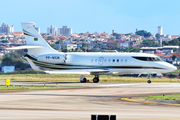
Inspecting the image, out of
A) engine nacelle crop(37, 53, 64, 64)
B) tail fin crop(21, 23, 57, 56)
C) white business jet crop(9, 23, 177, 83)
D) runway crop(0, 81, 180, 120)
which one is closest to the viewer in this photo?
runway crop(0, 81, 180, 120)

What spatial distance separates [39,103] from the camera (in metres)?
25.1

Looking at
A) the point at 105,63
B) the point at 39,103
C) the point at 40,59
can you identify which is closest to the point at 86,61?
the point at 105,63

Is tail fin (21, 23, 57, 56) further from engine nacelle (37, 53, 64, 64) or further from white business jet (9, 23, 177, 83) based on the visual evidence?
engine nacelle (37, 53, 64, 64)

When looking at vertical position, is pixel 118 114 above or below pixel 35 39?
below

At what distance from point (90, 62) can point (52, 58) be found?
4.98 meters

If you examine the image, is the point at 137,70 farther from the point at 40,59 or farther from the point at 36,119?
the point at 36,119

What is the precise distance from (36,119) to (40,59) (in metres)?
35.4

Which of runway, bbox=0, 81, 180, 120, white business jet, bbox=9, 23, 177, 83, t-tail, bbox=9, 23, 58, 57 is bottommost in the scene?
runway, bbox=0, 81, 180, 120

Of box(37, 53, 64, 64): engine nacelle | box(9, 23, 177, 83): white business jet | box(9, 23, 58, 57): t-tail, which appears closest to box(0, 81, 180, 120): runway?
box(9, 23, 177, 83): white business jet

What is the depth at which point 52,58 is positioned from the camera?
174 feet

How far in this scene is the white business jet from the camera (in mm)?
50656

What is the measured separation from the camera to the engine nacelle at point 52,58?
52906 millimetres

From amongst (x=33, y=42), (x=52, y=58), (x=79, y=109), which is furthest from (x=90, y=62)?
(x=79, y=109)

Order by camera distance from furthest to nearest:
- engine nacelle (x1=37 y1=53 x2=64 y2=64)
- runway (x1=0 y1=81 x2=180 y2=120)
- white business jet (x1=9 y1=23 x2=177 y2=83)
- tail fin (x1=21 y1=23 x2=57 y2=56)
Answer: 1. tail fin (x1=21 y1=23 x2=57 y2=56)
2. engine nacelle (x1=37 y1=53 x2=64 y2=64)
3. white business jet (x1=9 y1=23 x2=177 y2=83)
4. runway (x1=0 y1=81 x2=180 y2=120)
